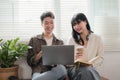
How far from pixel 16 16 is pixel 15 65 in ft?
2.06

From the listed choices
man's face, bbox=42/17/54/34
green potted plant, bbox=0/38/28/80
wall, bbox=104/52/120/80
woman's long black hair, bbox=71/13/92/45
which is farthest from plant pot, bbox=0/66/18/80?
wall, bbox=104/52/120/80

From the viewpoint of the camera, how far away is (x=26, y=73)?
8.66ft

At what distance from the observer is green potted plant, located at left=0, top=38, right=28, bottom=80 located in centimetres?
237

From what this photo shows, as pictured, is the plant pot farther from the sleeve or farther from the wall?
the wall

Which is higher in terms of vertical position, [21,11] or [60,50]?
[21,11]

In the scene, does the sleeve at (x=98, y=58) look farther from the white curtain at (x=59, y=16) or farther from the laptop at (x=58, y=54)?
the white curtain at (x=59, y=16)

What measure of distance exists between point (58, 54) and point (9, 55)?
58 centimetres

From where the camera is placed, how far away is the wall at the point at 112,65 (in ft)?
9.23

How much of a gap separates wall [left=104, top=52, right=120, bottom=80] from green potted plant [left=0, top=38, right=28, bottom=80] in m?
1.09

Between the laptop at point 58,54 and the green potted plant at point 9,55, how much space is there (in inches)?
13.7

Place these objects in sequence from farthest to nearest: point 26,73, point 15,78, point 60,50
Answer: point 26,73 → point 15,78 → point 60,50

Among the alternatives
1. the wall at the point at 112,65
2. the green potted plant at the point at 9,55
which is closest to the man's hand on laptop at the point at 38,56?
the green potted plant at the point at 9,55

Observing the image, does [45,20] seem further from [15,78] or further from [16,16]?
[15,78]

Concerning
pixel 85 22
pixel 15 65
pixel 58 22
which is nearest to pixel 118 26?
pixel 85 22
